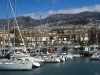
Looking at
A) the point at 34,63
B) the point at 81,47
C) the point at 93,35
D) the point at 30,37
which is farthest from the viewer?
the point at 93,35

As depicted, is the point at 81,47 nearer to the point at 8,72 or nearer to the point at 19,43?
the point at 19,43

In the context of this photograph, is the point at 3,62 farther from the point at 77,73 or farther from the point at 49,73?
the point at 77,73

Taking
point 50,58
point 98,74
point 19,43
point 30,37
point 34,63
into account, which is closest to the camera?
point 98,74

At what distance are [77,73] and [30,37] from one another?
66218 millimetres

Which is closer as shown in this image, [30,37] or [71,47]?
[71,47]

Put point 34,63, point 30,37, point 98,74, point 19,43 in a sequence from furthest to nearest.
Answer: point 30,37 < point 19,43 < point 34,63 < point 98,74

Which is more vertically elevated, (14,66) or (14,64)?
(14,64)

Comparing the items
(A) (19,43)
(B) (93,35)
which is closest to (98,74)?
(A) (19,43)

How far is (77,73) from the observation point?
39.1 m

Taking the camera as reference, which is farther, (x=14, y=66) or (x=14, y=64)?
(x=14, y=66)

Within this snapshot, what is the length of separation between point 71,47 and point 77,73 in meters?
53.2

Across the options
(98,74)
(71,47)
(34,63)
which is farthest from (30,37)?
(98,74)

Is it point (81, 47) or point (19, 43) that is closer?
point (19, 43)

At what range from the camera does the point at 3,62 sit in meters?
38.8
